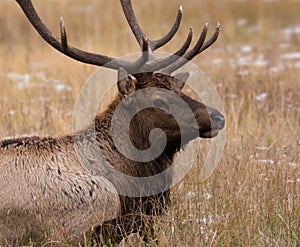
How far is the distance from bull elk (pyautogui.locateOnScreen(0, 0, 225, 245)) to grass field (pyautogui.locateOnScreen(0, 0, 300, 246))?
35cm

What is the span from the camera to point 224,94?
8797 mm

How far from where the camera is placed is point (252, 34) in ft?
52.1

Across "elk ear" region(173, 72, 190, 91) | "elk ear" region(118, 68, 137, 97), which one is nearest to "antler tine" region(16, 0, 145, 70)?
"elk ear" region(118, 68, 137, 97)

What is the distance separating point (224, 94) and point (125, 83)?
3837mm

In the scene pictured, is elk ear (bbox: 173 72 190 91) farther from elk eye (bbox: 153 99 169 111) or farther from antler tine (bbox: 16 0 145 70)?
antler tine (bbox: 16 0 145 70)

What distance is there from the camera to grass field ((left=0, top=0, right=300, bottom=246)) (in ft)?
16.5

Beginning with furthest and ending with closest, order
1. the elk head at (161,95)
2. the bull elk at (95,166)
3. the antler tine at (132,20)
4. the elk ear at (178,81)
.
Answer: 1. the antler tine at (132,20)
2. the elk ear at (178,81)
3. the elk head at (161,95)
4. the bull elk at (95,166)

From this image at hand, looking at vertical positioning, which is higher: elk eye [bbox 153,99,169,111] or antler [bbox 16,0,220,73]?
antler [bbox 16,0,220,73]

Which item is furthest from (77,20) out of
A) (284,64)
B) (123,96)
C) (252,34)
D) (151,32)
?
(123,96)

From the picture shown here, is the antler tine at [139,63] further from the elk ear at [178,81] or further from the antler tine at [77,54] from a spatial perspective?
the elk ear at [178,81]

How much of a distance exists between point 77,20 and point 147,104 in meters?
11.7

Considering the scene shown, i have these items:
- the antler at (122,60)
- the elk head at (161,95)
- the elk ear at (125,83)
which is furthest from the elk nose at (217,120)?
the elk ear at (125,83)

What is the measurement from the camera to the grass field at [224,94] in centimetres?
502

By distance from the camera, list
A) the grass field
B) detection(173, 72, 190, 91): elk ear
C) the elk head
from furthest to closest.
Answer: detection(173, 72, 190, 91): elk ear
the elk head
the grass field
